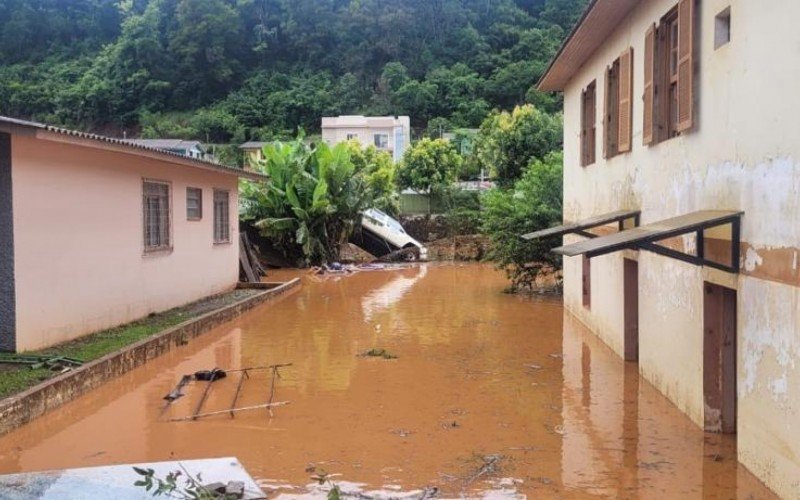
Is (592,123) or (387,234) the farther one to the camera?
(387,234)

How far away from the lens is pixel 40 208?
35.7ft

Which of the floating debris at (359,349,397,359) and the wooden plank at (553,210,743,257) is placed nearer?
the wooden plank at (553,210,743,257)

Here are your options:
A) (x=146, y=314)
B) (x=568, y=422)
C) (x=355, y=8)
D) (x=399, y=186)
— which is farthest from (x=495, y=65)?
(x=568, y=422)

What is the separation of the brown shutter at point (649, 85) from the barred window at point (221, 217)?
1214 centimetres

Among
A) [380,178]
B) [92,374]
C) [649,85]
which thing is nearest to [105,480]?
[92,374]

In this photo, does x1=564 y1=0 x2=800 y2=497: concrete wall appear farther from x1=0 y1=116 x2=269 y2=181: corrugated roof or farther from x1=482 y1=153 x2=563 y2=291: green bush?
x1=482 y1=153 x2=563 y2=291: green bush

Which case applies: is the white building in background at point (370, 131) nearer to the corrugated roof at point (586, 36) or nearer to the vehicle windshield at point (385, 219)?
the vehicle windshield at point (385, 219)

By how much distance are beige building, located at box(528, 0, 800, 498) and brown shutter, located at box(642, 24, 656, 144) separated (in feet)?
0.09

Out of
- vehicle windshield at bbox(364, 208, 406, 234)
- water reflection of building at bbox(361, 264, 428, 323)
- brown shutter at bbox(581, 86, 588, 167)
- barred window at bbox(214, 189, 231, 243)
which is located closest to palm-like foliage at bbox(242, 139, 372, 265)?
vehicle windshield at bbox(364, 208, 406, 234)

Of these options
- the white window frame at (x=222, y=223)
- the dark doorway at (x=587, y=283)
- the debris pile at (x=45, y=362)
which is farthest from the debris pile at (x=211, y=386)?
the white window frame at (x=222, y=223)

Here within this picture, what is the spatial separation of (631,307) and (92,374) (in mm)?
7363

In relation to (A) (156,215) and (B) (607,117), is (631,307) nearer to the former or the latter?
(B) (607,117)

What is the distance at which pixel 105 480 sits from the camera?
599 cm

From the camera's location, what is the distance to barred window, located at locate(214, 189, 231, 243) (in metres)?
19.4
